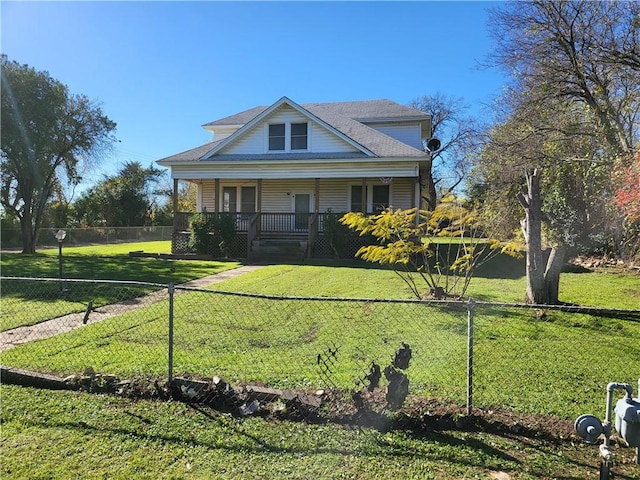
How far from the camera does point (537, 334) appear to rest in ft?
20.8

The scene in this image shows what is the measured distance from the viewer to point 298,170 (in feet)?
58.8

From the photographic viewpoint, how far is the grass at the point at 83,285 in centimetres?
789

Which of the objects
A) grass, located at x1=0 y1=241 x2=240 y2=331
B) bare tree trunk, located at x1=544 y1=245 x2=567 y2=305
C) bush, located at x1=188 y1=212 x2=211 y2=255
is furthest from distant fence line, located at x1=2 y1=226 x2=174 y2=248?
bare tree trunk, located at x1=544 y1=245 x2=567 y2=305

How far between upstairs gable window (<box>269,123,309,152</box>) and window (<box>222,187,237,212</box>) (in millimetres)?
3536

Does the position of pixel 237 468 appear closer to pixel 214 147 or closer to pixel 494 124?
pixel 494 124

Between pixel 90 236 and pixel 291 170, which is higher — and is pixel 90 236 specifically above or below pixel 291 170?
below

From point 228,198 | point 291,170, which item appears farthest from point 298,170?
point 228,198

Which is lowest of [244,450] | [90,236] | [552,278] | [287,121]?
[244,450]

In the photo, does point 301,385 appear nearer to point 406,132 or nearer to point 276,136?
point 276,136

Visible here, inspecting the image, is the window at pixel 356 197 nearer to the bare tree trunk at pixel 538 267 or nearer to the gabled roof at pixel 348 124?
the gabled roof at pixel 348 124

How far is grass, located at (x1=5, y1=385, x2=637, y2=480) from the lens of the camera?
2939mm

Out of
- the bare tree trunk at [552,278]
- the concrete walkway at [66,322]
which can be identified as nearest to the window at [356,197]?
the concrete walkway at [66,322]

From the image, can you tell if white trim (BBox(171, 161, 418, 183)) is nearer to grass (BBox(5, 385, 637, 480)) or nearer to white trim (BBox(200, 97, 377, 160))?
white trim (BBox(200, 97, 377, 160))

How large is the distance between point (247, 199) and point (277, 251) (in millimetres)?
5116
